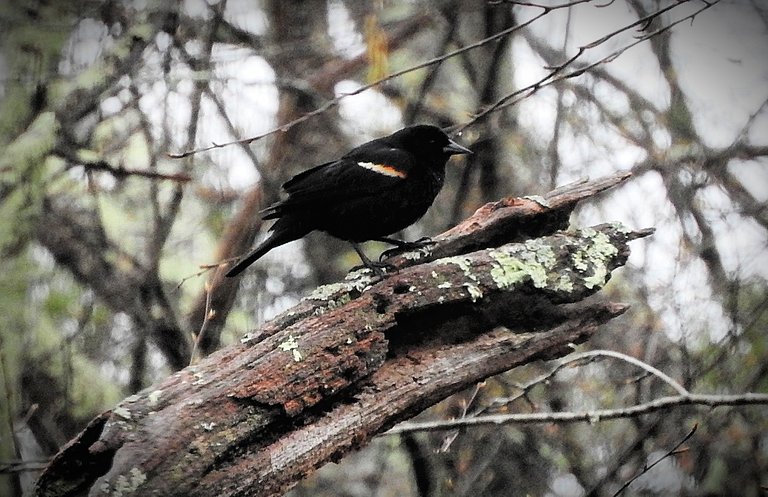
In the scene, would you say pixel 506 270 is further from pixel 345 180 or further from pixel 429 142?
pixel 429 142

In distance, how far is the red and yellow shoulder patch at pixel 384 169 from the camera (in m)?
2.95

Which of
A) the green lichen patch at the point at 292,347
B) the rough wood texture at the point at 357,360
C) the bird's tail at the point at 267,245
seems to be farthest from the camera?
the bird's tail at the point at 267,245

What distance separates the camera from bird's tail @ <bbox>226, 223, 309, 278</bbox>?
2.80 meters

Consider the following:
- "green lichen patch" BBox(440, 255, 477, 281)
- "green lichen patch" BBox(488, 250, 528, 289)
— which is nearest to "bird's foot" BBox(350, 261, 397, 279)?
"green lichen patch" BBox(440, 255, 477, 281)

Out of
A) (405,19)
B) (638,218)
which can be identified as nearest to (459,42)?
(405,19)

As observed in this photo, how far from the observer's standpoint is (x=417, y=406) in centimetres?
212

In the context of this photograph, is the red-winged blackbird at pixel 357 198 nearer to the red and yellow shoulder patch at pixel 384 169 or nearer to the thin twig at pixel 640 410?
the red and yellow shoulder patch at pixel 384 169

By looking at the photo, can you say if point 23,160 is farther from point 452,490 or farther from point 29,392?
point 452,490

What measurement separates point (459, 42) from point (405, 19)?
0.35 metres

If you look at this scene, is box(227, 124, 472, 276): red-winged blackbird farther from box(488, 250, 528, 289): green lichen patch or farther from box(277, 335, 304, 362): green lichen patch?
box(277, 335, 304, 362): green lichen patch

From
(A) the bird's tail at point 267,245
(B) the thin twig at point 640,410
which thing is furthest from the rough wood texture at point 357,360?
(A) the bird's tail at point 267,245

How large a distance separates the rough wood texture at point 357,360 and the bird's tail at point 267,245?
0.51 metres

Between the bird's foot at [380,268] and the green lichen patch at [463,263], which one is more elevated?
the bird's foot at [380,268]

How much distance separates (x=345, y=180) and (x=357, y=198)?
0.08 m
